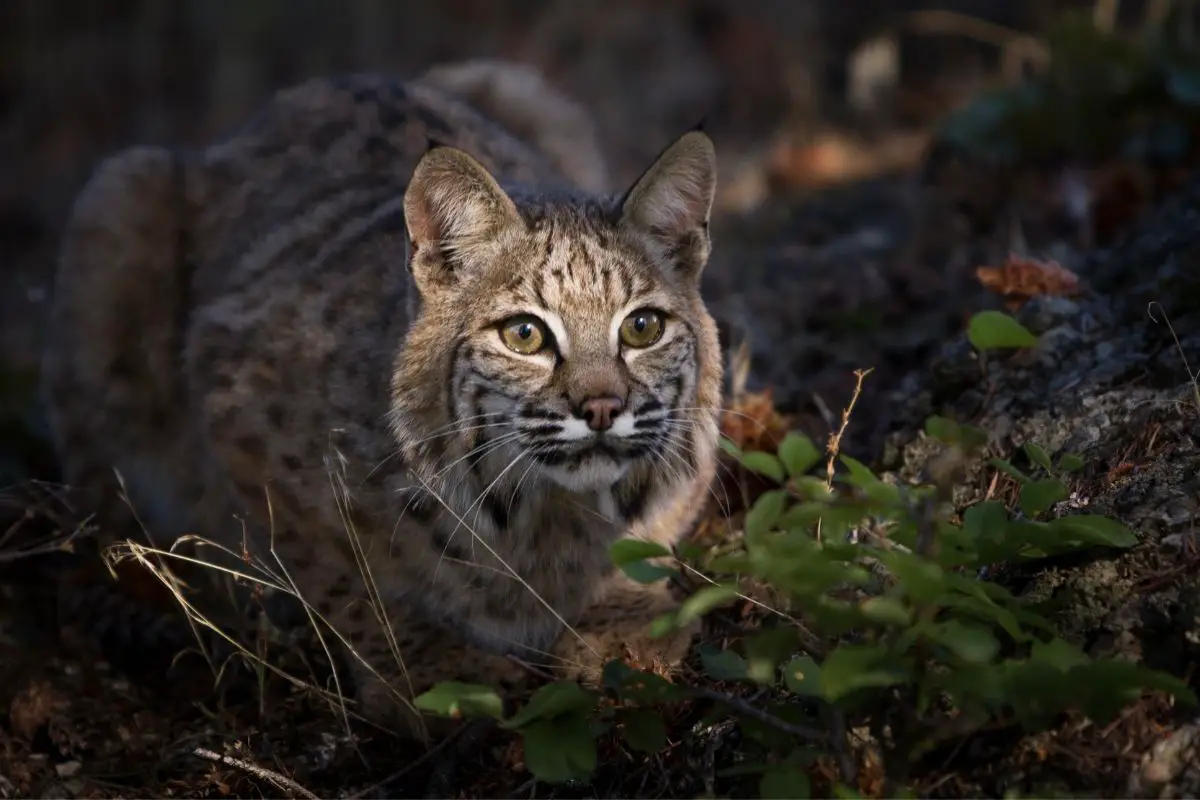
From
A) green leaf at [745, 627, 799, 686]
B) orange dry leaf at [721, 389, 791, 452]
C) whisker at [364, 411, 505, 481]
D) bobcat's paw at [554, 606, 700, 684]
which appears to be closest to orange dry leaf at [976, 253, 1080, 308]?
orange dry leaf at [721, 389, 791, 452]

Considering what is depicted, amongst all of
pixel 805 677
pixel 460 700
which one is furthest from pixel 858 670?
pixel 460 700

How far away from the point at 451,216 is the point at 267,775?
4.91 ft

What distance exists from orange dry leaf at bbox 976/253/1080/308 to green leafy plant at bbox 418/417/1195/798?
5.61 ft

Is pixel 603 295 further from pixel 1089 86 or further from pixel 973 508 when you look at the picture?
pixel 1089 86

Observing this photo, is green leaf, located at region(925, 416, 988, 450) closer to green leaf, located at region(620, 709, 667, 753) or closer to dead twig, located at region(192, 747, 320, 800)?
green leaf, located at region(620, 709, 667, 753)

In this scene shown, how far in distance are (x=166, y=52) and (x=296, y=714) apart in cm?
713

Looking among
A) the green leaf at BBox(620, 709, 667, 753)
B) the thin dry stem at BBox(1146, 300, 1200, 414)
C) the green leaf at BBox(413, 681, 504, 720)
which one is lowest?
the green leaf at BBox(620, 709, 667, 753)

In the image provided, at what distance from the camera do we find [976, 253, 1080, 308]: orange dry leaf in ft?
15.2

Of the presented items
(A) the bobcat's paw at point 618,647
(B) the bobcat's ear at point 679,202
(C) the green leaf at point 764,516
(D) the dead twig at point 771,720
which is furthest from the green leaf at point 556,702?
(B) the bobcat's ear at point 679,202

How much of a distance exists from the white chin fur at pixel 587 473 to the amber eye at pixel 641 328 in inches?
12.9

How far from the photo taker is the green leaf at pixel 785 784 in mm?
2621

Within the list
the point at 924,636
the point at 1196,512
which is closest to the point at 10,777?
the point at 924,636

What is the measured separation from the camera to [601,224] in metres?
3.91

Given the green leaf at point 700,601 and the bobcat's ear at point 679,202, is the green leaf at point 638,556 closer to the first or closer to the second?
the green leaf at point 700,601
